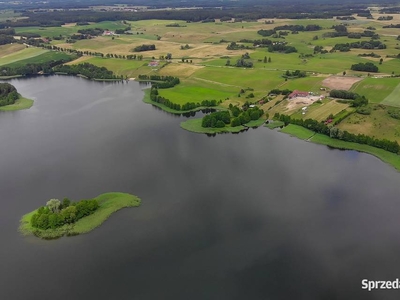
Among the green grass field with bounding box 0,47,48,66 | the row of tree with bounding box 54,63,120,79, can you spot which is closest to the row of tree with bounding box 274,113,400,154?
the row of tree with bounding box 54,63,120,79

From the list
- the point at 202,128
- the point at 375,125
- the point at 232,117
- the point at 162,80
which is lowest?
the point at 202,128

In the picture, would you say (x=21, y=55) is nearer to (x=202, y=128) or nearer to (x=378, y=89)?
(x=202, y=128)

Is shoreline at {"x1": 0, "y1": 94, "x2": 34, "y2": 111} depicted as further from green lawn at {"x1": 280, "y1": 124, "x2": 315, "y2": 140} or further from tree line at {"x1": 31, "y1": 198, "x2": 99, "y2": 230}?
green lawn at {"x1": 280, "y1": 124, "x2": 315, "y2": 140}

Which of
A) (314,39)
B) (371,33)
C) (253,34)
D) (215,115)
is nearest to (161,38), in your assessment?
(253,34)

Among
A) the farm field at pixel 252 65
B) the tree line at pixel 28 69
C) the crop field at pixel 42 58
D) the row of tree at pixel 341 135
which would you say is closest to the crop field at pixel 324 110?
the farm field at pixel 252 65

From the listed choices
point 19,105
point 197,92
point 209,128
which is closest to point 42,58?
point 19,105
